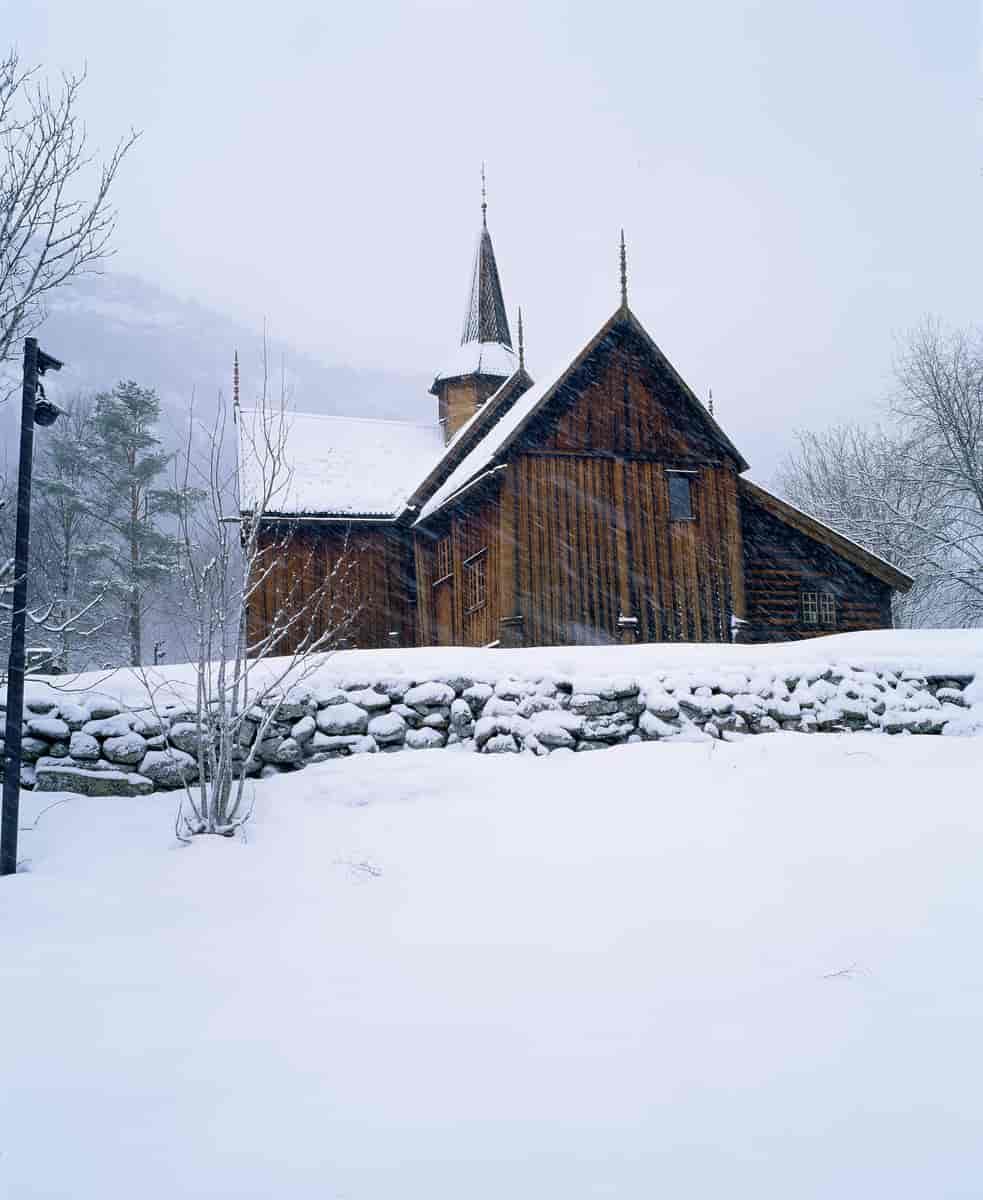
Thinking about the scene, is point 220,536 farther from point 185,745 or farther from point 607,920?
point 607,920

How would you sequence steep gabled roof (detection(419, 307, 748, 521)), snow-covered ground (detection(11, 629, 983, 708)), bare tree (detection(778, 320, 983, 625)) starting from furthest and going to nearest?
1. bare tree (detection(778, 320, 983, 625))
2. steep gabled roof (detection(419, 307, 748, 521))
3. snow-covered ground (detection(11, 629, 983, 708))

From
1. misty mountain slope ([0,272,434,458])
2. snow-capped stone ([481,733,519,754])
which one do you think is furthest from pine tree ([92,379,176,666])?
snow-capped stone ([481,733,519,754])

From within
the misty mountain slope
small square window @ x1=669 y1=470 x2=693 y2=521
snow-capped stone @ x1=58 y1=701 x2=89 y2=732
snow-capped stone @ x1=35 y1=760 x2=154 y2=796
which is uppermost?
the misty mountain slope

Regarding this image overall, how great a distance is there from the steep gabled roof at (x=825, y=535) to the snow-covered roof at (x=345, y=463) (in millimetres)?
7004

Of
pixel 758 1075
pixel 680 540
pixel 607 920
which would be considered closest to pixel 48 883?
pixel 607 920

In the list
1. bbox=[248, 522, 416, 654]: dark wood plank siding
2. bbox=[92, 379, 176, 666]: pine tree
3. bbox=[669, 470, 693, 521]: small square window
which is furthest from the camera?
bbox=[92, 379, 176, 666]: pine tree

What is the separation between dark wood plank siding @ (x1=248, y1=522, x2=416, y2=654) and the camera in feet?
57.2

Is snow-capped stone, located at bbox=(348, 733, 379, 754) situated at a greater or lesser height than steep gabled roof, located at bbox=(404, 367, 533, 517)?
lesser

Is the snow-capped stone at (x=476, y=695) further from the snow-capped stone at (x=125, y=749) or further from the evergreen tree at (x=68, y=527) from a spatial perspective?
the evergreen tree at (x=68, y=527)

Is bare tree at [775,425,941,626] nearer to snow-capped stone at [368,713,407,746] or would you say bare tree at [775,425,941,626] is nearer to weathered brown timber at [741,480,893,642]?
weathered brown timber at [741,480,893,642]

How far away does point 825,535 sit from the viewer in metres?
14.9

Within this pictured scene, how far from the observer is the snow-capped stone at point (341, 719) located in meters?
6.59

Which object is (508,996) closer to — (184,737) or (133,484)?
(184,737)

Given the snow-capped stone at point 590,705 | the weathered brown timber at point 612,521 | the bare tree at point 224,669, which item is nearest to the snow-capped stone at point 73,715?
the bare tree at point 224,669
